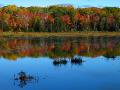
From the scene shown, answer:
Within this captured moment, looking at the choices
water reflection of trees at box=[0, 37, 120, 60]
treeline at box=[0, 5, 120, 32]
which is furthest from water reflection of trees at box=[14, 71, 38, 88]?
treeline at box=[0, 5, 120, 32]

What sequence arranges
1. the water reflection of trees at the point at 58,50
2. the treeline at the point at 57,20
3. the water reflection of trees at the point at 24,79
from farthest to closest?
the treeline at the point at 57,20 < the water reflection of trees at the point at 58,50 < the water reflection of trees at the point at 24,79

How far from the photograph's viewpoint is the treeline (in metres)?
84.9

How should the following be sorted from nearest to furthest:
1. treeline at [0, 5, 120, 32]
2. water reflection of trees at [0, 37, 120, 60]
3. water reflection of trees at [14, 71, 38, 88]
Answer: water reflection of trees at [14, 71, 38, 88], water reflection of trees at [0, 37, 120, 60], treeline at [0, 5, 120, 32]

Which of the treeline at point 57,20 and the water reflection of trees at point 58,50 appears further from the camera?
the treeline at point 57,20

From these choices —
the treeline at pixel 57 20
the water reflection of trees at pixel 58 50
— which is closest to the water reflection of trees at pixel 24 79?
the water reflection of trees at pixel 58 50

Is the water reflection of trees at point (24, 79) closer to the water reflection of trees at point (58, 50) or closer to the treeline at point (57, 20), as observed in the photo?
the water reflection of trees at point (58, 50)

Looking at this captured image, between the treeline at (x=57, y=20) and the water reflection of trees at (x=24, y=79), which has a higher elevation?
the water reflection of trees at (x=24, y=79)

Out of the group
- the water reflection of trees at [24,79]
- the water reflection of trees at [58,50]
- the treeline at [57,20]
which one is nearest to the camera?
the water reflection of trees at [24,79]

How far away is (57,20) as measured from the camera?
278 ft

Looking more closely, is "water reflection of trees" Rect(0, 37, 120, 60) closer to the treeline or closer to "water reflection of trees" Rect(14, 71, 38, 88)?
"water reflection of trees" Rect(14, 71, 38, 88)

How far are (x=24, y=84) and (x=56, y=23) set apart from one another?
2669 inches

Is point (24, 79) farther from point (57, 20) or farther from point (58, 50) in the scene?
point (57, 20)

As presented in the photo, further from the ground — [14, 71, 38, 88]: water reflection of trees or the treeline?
[14, 71, 38, 88]: water reflection of trees

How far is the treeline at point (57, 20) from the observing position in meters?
84.9
